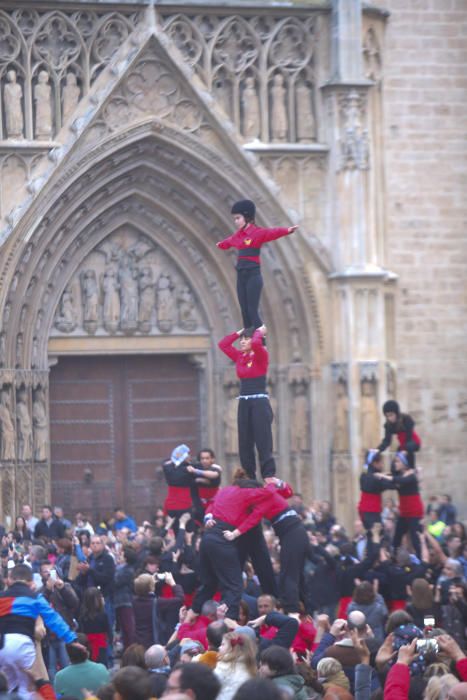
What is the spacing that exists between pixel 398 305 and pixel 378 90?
10.9 feet

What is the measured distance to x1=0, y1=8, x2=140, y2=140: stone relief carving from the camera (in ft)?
77.9

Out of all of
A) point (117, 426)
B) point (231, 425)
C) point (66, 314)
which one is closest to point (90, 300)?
point (66, 314)

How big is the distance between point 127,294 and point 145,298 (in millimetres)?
306

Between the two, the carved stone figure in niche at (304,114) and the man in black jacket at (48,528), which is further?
the carved stone figure in niche at (304,114)

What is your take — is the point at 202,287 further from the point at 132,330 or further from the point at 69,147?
the point at 69,147

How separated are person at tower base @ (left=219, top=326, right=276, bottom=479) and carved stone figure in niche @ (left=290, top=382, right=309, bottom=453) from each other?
31.8ft

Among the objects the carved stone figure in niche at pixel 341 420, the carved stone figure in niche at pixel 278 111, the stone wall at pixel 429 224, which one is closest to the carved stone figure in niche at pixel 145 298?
the carved stone figure in niche at pixel 278 111

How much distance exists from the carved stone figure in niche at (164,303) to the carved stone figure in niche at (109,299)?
72cm

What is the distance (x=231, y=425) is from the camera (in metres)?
25.2

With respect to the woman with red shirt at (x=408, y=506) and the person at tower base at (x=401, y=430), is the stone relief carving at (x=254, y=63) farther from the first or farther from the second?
the woman with red shirt at (x=408, y=506)

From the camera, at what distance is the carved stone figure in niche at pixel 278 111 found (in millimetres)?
24953

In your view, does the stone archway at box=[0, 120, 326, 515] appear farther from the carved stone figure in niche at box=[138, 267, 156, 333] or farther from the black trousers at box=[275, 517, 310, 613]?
the black trousers at box=[275, 517, 310, 613]

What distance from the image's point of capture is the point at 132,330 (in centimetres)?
2511

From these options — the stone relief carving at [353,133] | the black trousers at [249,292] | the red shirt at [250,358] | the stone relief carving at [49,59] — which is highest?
the stone relief carving at [49,59]
